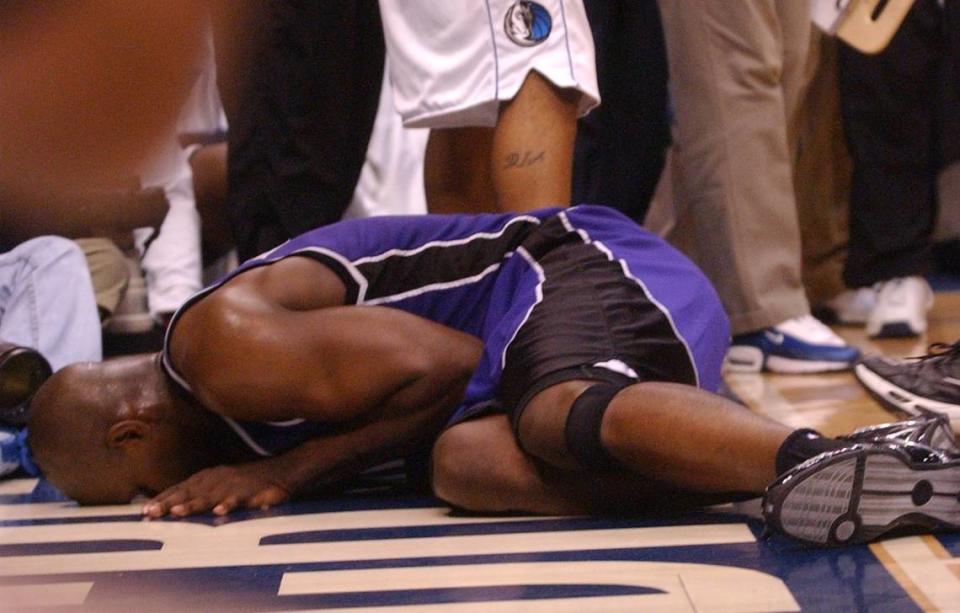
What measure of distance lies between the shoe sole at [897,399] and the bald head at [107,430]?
46.5 inches

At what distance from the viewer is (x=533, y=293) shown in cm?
204

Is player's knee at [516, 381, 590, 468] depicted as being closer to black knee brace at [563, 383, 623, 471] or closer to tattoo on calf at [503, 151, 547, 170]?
black knee brace at [563, 383, 623, 471]

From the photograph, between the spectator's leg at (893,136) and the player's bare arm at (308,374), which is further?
the spectator's leg at (893,136)

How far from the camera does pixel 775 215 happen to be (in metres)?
3.00

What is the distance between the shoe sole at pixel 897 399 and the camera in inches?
88.0

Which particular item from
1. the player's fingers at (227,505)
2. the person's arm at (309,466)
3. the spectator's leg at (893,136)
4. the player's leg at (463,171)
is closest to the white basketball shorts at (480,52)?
the player's leg at (463,171)

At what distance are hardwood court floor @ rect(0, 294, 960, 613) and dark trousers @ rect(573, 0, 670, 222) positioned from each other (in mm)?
1620

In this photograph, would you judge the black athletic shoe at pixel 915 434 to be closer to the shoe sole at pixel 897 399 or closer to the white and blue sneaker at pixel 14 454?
the shoe sole at pixel 897 399

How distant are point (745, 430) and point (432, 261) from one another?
0.66 m

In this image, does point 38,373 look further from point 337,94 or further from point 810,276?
point 810,276

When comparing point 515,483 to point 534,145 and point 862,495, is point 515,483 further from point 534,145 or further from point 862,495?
point 534,145

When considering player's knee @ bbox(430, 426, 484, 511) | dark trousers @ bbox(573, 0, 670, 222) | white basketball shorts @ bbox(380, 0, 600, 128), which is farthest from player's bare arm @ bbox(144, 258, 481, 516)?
dark trousers @ bbox(573, 0, 670, 222)

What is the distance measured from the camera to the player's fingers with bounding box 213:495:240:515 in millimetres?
2000

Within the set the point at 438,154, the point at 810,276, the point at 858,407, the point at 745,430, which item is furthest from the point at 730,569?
the point at 810,276
